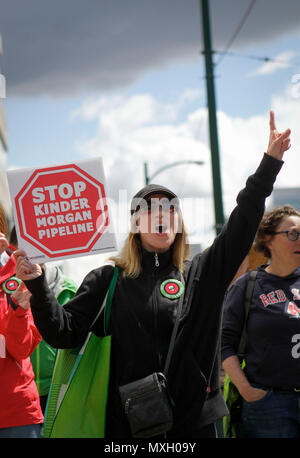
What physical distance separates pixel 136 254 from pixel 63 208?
424 millimetres

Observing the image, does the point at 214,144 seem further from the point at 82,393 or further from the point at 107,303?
the point at 82,393

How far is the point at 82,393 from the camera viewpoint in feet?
8.79

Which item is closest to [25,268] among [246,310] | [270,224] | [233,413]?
[246,310]

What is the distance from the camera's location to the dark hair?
3705mm

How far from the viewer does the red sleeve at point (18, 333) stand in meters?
2.86

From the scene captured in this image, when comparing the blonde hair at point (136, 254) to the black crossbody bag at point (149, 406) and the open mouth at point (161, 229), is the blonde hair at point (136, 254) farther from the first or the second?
the black crossbody bag at point (149, 406)

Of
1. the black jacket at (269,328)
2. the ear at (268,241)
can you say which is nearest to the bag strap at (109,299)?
the black jacket at (269,328)

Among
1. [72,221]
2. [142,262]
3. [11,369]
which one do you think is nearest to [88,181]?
[72,221]

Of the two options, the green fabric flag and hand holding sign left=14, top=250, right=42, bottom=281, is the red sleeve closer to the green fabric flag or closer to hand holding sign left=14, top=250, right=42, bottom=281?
hand holding sign left=14, top=250, right=42, bottom=281

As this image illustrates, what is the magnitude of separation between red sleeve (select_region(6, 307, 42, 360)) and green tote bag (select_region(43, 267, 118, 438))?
0.22 meters

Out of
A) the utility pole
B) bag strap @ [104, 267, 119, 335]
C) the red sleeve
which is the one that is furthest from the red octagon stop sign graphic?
the utility pole

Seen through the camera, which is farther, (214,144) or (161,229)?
(214,144)

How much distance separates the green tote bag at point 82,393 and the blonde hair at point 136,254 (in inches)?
6.2

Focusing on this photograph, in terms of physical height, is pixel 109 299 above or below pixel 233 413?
above
